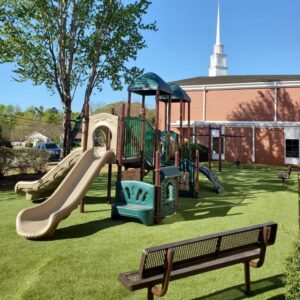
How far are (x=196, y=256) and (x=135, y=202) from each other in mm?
4407

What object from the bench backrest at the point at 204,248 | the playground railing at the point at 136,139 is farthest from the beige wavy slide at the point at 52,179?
the bench backrest at the point at 204,248

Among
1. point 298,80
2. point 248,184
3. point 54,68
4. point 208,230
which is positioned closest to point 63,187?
point 208,230

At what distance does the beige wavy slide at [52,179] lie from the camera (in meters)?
9.24

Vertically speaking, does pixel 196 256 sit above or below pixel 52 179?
below

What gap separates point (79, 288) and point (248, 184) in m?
11.8

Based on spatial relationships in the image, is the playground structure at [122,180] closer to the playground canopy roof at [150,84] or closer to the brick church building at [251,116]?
the playground canopy roof at [150,84]

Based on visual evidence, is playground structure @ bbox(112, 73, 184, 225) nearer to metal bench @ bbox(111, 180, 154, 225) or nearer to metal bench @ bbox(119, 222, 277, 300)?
metal bench @ bbox(111, 180, 154, 225)

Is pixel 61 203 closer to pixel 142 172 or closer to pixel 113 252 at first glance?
pixel 113 252

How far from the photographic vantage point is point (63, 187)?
7.62 m

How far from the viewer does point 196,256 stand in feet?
12.2

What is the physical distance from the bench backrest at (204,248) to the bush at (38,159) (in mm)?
13690

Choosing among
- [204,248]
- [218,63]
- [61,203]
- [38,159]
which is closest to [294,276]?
[204,248]

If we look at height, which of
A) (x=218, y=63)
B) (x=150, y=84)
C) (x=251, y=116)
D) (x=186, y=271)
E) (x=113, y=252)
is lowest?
(x=113, y=252)

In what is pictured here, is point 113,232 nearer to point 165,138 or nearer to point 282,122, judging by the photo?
point 165,138
